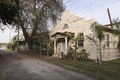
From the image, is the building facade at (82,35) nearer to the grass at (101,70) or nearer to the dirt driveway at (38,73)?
the grass at (101,70)

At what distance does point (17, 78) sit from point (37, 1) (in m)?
16.4

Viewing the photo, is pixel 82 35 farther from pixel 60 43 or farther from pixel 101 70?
pixel 101 70

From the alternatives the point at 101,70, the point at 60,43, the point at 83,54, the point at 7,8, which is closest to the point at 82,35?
the point at 83,54

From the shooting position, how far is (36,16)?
691 inches

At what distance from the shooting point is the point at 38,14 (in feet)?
59.4

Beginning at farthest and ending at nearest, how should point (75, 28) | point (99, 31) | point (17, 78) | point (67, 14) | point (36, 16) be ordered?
1. point (36, 16)
2. point (67, 14)
3. point (75, 28)
4. point (99, 31)
5. point (17, 78)

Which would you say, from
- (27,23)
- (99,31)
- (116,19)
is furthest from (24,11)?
(116,19)

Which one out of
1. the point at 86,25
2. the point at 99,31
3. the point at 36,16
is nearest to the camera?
the point at 99,31

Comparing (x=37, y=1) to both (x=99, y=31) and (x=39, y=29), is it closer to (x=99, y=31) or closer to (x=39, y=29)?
(x=39, y=29)

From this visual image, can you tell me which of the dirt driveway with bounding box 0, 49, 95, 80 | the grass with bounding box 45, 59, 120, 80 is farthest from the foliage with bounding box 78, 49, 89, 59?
the dirt driveway with bounding box 0, 49, 95, 80

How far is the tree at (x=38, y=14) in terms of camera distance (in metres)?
17.5

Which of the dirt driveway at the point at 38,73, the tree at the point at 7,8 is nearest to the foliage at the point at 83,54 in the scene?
the dirt driveway at the point at 38,73

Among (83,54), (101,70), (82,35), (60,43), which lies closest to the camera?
(101,70)

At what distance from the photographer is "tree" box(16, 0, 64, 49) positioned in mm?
17484
